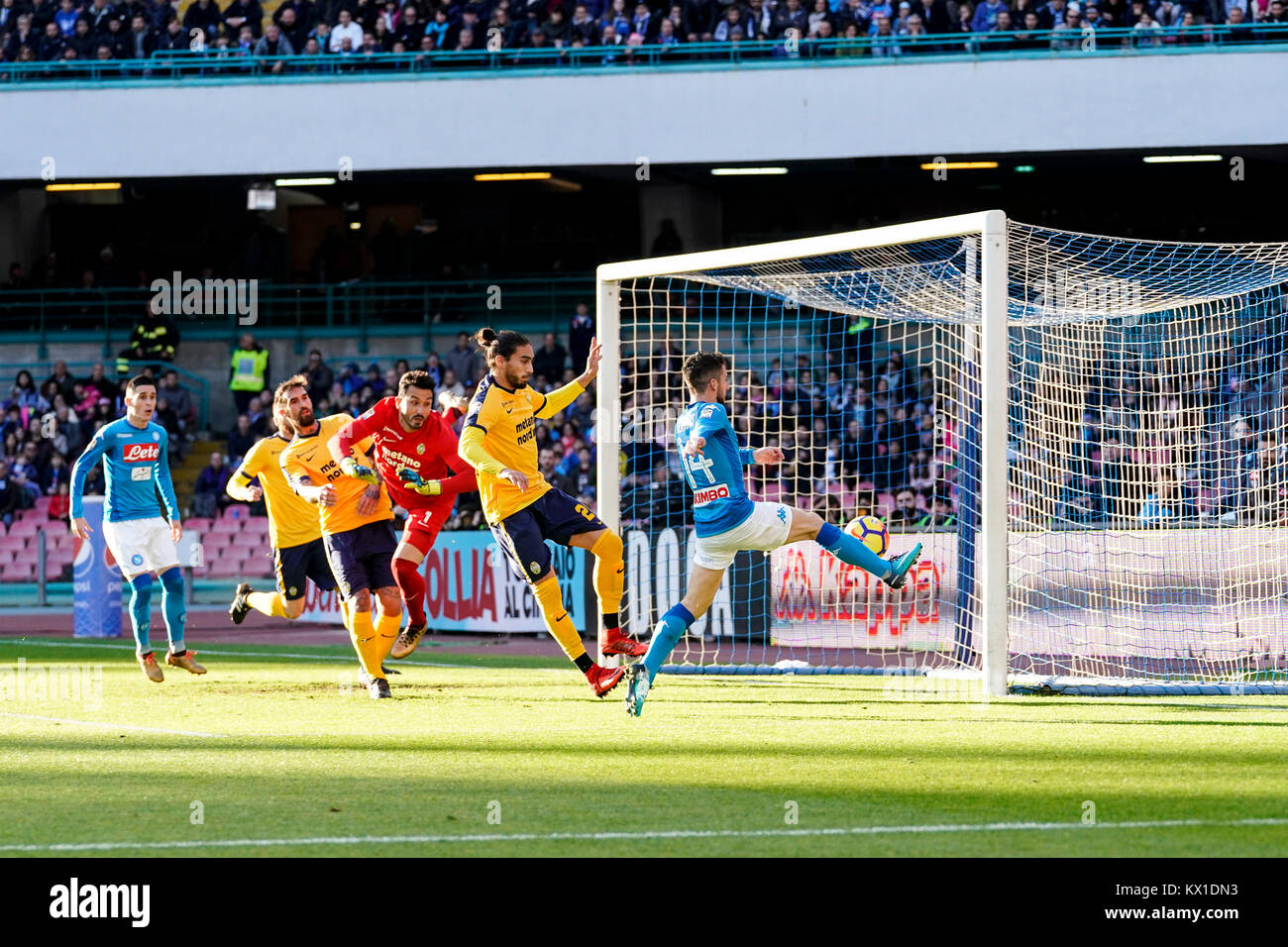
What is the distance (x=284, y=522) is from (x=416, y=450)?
1.64 meters

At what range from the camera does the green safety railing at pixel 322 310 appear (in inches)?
1062

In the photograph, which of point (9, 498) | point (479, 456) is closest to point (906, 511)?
point (479, 456)

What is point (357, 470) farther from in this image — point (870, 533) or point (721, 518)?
point (870, 533)

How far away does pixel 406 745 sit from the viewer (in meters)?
8.70

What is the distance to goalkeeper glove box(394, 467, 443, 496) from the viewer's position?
38.4 feet

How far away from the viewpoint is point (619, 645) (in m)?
11.0

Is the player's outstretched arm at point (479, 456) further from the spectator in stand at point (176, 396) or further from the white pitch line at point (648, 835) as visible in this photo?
the spectator in stand at point (176, 396)

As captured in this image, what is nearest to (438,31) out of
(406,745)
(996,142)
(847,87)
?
(847,87)

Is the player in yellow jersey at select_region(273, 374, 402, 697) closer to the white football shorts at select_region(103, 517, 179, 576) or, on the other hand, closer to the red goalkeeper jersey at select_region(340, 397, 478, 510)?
the red goalkeeper jersey at select_region(340, 397, 478, 510)

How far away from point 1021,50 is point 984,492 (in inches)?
564

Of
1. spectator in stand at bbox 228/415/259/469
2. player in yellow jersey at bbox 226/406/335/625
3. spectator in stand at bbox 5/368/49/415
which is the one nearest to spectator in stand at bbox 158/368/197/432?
spectator in stand at bbox 228/415/259/469

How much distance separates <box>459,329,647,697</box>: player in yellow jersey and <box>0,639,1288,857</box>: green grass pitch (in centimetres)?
77

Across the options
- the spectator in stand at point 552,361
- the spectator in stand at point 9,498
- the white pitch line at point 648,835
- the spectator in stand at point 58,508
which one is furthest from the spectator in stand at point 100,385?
the white pitch line at point 648,835

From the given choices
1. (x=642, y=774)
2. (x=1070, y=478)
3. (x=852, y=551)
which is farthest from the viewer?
(x=1070, y=478)
